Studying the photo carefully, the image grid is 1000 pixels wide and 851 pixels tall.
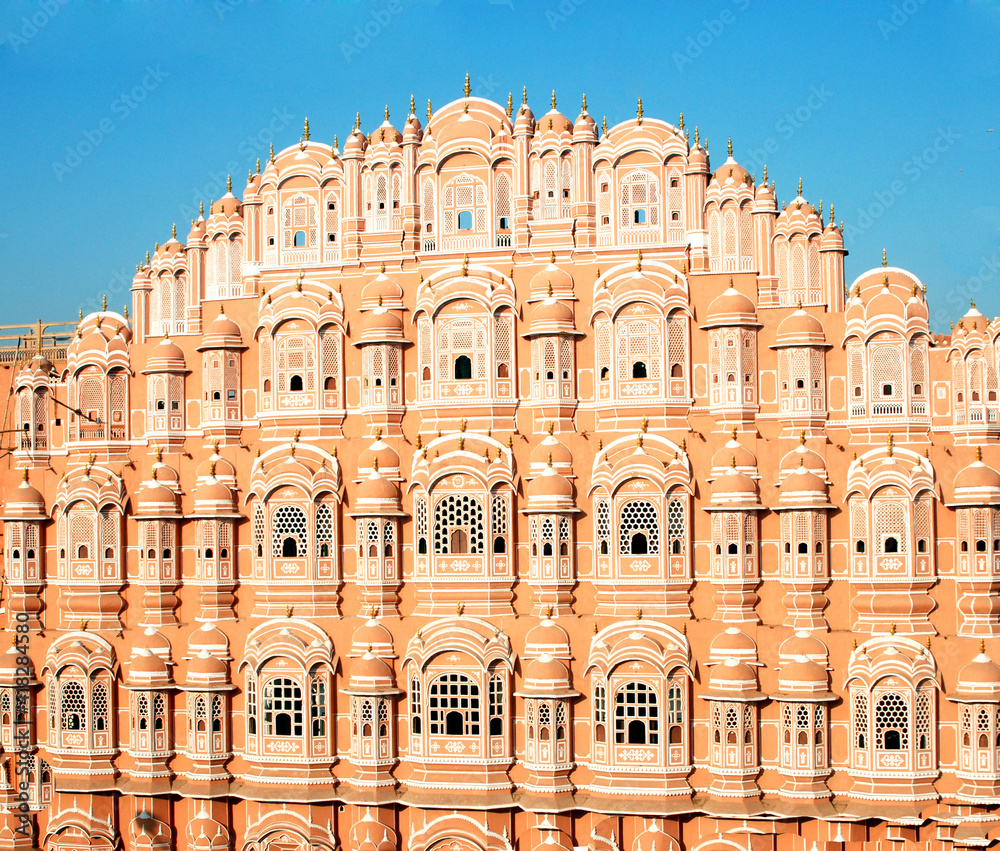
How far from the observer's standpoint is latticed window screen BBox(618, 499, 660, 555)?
33.7 meters

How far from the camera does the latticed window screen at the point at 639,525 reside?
3372 cm

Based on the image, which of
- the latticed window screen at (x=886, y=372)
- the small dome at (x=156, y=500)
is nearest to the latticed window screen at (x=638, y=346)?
the latticed window screen at (x=886, y=372)

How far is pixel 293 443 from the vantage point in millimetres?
35531

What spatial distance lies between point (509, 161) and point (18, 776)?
2336 cm

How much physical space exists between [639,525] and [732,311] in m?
6.39

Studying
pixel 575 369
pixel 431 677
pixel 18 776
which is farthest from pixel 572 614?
pixel 18 776

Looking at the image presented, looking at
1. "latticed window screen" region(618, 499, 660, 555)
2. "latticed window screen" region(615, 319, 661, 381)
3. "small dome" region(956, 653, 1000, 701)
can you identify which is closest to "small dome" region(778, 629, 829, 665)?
"small dome" region(956, 653, 1000, 701)

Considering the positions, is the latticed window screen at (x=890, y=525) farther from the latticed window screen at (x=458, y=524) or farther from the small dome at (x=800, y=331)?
the latticed window screen at (x=458, y=524)

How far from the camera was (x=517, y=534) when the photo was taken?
34.6 meters

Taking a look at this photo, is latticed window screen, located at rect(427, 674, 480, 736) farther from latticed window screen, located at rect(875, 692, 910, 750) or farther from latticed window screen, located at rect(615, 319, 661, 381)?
latticed window screen, located at rect(875, 692, 910, 750)

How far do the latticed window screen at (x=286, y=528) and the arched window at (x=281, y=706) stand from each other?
12.0 ft

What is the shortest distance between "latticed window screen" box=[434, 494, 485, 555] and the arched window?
5699 mm

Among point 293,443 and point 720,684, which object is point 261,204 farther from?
point 720,684

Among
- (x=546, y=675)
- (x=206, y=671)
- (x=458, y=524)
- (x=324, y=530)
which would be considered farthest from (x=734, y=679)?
(x=206, y=671)
